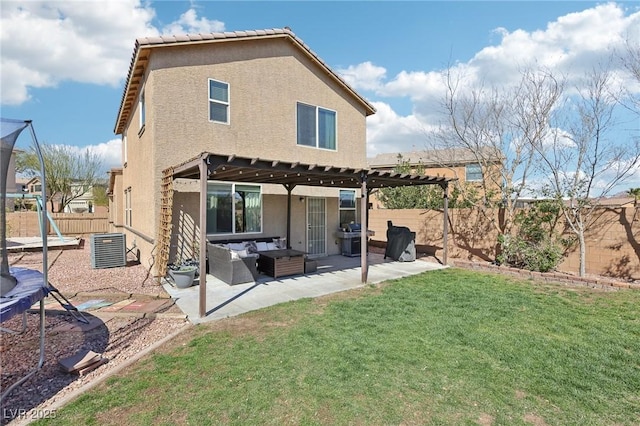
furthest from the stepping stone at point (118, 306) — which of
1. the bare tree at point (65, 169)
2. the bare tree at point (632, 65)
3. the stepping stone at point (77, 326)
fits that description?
the bare tree at point (65, 169)

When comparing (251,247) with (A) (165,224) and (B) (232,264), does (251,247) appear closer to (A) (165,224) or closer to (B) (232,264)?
(B) (232,264)

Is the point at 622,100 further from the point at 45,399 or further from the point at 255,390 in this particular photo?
the point at 45,399

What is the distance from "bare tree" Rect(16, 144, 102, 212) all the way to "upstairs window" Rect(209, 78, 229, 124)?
2091cm

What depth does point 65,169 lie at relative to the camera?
956 inches

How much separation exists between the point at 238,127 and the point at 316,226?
464 centimetres

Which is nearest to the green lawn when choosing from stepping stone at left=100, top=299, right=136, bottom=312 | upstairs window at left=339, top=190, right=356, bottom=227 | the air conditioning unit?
stepping stone at left=100, top=299, right=136, bottom=312

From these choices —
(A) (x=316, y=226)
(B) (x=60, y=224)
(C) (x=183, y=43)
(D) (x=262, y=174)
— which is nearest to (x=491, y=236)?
(A) (x=316, y=226)

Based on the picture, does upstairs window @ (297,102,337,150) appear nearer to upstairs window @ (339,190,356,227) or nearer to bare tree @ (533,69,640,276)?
upstairs window @ (339,190,356,227)

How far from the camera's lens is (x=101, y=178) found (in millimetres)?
28000

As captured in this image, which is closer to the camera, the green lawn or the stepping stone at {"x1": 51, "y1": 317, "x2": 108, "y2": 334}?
the green lawn

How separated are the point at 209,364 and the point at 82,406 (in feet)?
4.17

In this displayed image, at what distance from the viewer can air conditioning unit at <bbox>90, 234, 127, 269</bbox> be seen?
976 centimetres

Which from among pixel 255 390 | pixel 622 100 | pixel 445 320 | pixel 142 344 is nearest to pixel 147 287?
pixel 142 344

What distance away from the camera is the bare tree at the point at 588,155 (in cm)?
841
